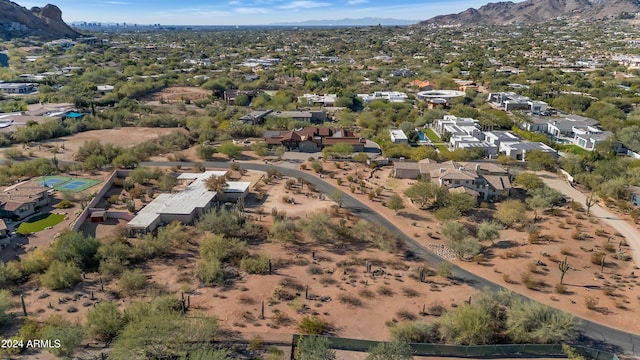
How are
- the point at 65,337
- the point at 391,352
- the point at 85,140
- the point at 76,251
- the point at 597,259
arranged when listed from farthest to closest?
the point at 85,140 → the point at 597,259 → the point at 76,251 → the point at 65,337 → the point at 391,352

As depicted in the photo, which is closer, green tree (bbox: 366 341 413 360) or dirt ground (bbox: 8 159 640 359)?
green tree (bbox: 366 341 413 360)

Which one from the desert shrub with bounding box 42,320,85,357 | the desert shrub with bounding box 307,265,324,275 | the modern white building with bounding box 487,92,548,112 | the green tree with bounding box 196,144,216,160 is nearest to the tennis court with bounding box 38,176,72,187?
the green tree with bounding box 196,144,216,160

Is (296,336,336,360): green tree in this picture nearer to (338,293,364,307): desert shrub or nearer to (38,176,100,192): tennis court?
(338,293,364,307): desert shrub

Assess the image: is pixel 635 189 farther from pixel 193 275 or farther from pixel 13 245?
pixel 13 245

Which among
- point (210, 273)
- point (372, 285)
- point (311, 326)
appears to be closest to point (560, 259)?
point (372, 285)

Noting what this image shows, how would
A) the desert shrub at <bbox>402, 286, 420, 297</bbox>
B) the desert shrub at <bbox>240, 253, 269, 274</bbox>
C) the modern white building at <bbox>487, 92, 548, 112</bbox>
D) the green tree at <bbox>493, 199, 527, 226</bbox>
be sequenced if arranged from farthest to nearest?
the modern white building at <bbox>487, 92, 548, 112</bbox> < the green tree at <bbox>493, 199, 527, 226</bbox> < the desert shrub at <bbox>240, 253, 269, 274</bbox> < the desert shrub at <bbox>402, 286, 420, 297</bbox>

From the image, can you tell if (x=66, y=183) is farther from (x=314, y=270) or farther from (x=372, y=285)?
(x=372, y=285)

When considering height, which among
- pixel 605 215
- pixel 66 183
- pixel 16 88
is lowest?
pixel 605 215
